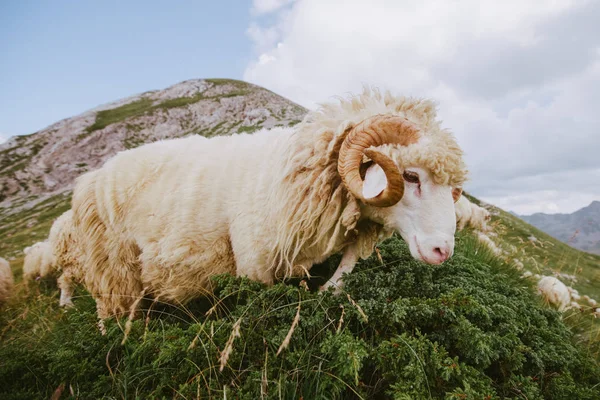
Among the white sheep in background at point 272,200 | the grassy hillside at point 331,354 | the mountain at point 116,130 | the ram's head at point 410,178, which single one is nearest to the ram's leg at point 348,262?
the white sheep in background at point 272,200

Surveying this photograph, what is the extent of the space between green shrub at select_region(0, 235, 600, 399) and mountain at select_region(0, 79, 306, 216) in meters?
53.0

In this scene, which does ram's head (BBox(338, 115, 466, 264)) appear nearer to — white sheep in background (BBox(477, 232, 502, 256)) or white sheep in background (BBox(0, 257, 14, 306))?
white sheep in background (BBox(477, 232, 502, 256))

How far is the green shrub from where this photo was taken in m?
1.99

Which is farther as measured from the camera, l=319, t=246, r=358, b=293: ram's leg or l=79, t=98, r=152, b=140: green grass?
l=79, t=98, r=152, b=140: green grass

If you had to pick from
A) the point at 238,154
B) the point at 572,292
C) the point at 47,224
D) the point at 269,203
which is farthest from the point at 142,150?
the point at 47,224

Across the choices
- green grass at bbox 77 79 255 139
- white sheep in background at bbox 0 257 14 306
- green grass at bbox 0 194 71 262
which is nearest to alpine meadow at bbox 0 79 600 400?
white sheep in background at bbox 0 257 14 306

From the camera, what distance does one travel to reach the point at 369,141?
2996 millimetres

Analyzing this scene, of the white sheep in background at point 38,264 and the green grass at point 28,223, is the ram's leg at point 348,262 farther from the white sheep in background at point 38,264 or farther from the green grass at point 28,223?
the green grass at point 28,223

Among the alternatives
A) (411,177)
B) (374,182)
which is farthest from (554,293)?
(374,182)

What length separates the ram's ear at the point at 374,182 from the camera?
2.99m

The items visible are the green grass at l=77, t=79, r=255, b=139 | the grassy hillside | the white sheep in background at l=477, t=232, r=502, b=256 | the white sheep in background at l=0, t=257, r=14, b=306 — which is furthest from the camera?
the green grass at l=77, t=79, r=255, b=139

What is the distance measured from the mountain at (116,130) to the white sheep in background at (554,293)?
50307mm

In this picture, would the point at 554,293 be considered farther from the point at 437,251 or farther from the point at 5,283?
the point at 5,283

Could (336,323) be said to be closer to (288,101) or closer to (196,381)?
(196,381)
